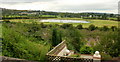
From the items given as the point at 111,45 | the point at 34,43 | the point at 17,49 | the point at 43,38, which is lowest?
the point at 43,38

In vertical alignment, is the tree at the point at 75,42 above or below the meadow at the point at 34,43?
below

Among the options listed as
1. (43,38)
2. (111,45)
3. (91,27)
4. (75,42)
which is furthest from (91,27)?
(111,45)

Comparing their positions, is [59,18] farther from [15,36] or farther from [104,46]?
[15,36]

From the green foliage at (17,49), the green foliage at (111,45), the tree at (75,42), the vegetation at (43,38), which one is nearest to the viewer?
the green foliage at (17,49)

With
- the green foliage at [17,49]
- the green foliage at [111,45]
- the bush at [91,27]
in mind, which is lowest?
the bush at [91,27]

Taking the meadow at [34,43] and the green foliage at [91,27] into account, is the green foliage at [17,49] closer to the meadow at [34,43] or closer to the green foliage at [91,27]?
the meadow at [34,43]

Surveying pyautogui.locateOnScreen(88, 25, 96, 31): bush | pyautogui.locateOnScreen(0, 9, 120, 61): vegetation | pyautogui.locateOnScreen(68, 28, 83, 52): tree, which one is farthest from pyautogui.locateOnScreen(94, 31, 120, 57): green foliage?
pyautogui.locateOnScreen(88, 25, 96, 31): bush

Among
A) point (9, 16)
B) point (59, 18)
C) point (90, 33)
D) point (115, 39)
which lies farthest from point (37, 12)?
point (115, 39)

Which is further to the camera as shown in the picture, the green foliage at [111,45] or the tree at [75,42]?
the tree at [75,42]

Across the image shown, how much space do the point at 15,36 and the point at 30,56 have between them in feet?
2.74

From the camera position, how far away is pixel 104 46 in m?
7.05

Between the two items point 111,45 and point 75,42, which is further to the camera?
point 75,42

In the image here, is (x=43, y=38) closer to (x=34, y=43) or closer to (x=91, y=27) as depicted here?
(x=34, y=43)

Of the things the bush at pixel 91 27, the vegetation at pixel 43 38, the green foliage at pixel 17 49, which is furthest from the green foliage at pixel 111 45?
the bush at pixel 91 27
